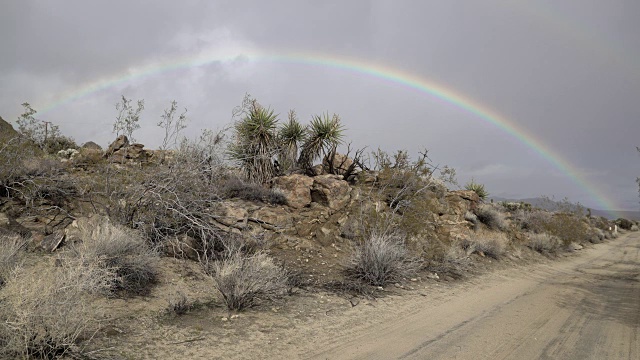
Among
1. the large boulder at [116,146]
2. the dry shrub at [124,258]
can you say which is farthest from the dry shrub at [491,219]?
the dry shrub at [124,258]

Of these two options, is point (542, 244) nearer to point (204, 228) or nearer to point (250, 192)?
point (250, 192)

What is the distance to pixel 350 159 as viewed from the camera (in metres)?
18.0

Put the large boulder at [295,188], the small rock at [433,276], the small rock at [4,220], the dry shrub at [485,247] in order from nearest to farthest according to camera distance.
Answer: the small rock at [4,220], the small rock at [433,276], the large boulder at [295,188], the dry shrub at [485,247]

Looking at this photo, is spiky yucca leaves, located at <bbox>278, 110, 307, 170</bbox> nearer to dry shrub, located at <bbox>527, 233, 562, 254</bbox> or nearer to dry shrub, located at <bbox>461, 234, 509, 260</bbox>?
dry shrub, located at <bbox>461, 234, 509, 260</bbox>

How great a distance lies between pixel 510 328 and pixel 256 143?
10.9m

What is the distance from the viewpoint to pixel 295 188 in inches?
532

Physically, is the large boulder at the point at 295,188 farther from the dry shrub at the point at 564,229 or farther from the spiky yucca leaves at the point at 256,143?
the dry shrub at the point at 564,229

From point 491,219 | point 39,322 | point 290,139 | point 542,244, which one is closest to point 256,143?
point 290,139

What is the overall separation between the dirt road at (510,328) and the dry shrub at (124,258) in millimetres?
3654

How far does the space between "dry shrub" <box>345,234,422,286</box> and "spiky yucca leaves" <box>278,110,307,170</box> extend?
691 centimetres

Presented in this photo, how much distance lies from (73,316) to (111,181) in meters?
6.02

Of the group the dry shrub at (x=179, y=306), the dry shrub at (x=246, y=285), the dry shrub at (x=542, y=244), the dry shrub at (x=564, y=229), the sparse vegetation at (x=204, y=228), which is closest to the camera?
the sparse vegetation at (x=204, y=228)

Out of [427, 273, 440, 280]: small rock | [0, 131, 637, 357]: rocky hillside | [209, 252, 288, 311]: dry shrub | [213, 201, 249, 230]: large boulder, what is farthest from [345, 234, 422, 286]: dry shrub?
[213, 201, 249, 230]: large boulder

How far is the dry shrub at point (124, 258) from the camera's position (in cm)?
653
